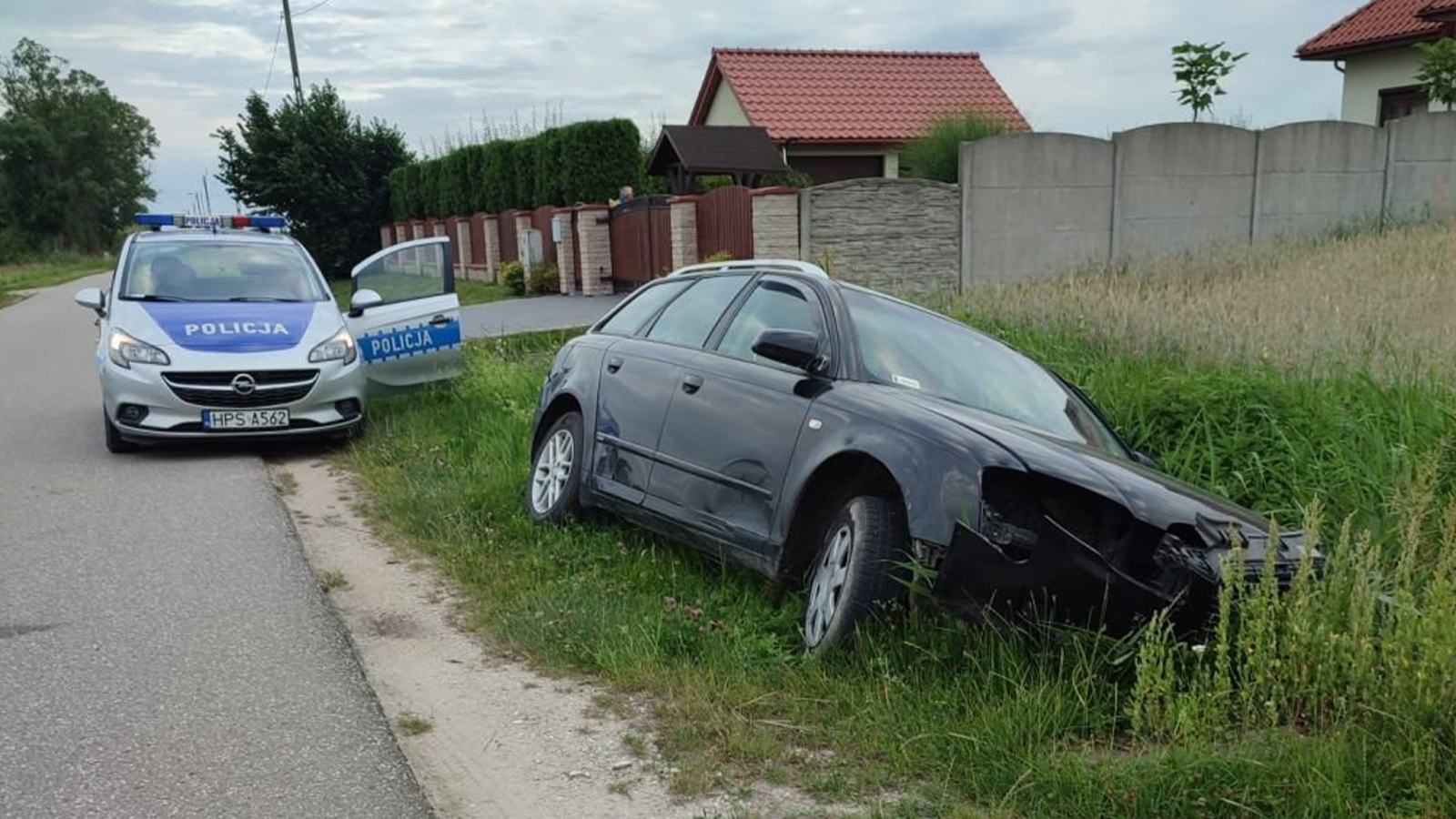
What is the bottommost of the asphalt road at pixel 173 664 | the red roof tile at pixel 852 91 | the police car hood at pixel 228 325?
the asphalt road at pixel 173 664

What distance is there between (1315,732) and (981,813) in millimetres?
1025

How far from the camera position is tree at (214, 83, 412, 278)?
32750 millimetres

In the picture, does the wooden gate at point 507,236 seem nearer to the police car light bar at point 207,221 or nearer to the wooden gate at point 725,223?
the wooden gate at point 725,223

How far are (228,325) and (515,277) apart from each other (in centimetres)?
1554

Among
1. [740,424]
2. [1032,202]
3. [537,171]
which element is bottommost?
[740,424]

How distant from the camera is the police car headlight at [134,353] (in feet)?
26.7

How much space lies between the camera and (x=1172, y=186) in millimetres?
16188

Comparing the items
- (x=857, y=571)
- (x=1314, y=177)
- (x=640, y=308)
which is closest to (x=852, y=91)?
(x=1314, y=177)

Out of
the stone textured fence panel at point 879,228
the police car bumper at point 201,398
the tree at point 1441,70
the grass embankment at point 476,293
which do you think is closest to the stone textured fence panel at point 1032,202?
the stone textured fence panel at point 879,228

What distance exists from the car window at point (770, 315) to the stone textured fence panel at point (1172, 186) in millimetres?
11827

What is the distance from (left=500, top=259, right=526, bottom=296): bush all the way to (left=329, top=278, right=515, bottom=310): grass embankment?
128mm

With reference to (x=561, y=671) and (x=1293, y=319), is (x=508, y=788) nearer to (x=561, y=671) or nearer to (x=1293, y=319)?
(x=561, y=671)

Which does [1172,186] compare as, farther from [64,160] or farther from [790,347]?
[64,160]

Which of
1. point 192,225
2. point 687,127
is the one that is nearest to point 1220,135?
point 687,127
